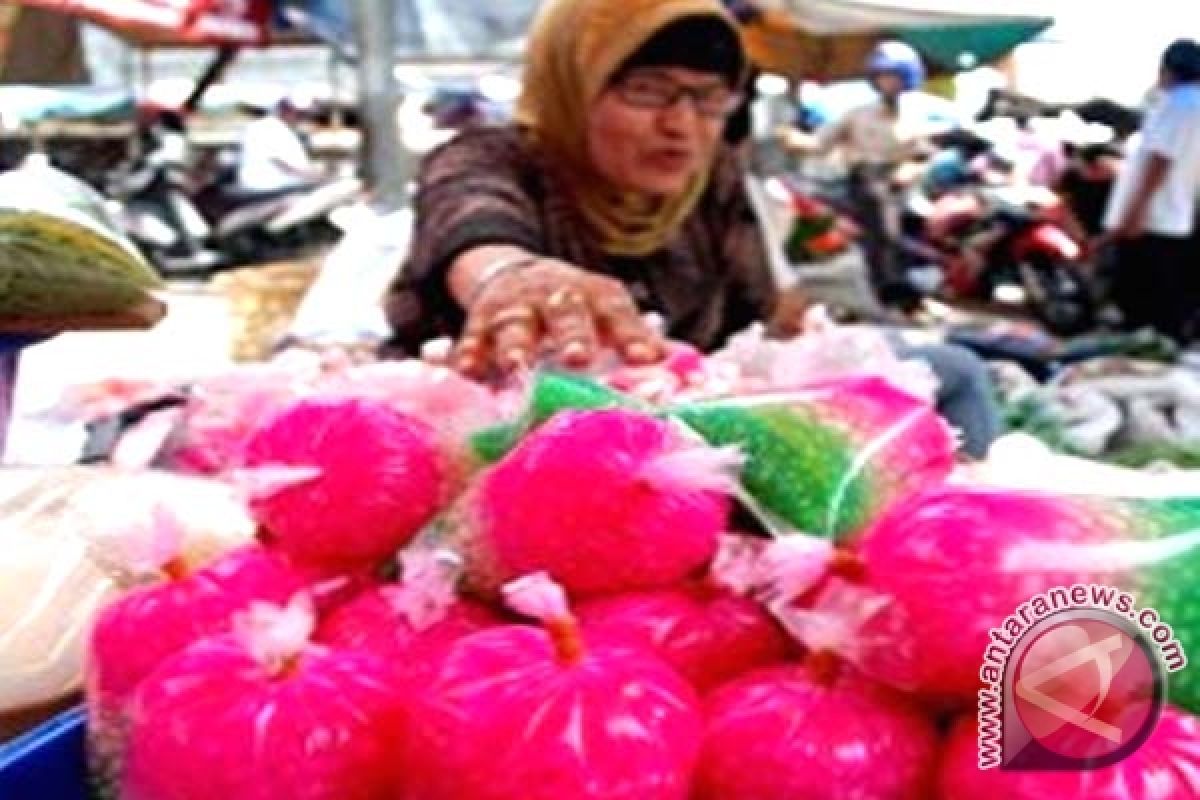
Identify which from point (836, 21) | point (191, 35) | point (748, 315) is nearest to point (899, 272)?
point (836, 21)

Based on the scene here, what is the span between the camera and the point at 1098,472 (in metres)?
1.09

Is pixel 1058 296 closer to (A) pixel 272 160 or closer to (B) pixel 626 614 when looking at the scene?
(A) pixel 272 160

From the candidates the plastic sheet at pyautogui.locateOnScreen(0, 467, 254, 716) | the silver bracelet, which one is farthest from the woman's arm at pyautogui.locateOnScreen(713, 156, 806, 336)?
the plastic sheet at pyautogui.locateOnScreen(0, 467, 254, 716)

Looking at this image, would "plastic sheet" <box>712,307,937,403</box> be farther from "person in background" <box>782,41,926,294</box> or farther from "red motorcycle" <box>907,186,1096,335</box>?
"person in background" <box>782,41,926,294</box>

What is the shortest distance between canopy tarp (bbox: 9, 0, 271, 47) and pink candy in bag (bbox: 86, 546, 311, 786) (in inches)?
201

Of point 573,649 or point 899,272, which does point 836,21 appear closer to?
point 899,272

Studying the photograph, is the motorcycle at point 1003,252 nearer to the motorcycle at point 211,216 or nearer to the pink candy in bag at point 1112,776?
the motorcycle at point 211,216

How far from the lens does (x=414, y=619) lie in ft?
2.80

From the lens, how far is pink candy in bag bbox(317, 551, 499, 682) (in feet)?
2.77

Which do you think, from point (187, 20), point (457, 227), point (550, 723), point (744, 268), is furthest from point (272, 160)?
point (550, 723)

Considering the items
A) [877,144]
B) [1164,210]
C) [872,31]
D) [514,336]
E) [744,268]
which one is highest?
[514,336]

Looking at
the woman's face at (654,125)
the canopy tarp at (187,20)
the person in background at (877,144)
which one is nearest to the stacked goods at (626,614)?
the woman's face at (654,125)

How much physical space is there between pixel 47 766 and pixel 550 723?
299mm

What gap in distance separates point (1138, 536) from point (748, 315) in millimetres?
1314
